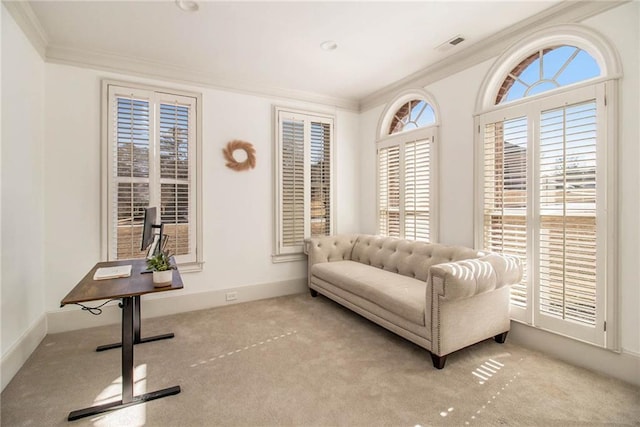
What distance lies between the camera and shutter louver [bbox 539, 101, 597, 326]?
91.2 inches

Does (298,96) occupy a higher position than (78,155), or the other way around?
(298,96)

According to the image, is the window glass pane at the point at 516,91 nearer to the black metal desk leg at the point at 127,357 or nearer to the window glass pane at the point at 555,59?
the window glass pane at the point at 555,59

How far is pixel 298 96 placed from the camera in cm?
422

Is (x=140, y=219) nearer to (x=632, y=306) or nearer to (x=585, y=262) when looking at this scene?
(x=585, y=262)

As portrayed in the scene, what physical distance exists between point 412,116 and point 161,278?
3.34 meters

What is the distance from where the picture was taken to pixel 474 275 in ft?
7.68

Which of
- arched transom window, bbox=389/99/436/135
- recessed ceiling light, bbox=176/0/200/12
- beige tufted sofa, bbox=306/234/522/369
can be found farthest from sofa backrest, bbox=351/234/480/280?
recessed ceiling light, bbox=176/0/200/12

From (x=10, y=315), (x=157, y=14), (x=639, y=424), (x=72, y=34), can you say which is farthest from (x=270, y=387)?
(x=72, y=34)

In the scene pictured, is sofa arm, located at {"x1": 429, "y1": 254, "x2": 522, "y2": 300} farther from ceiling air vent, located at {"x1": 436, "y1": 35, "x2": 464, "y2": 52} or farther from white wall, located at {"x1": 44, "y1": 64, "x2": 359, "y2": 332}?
white wall, located at {"x1": 44, "y1": 64, "x2": 359, "y2": 332}

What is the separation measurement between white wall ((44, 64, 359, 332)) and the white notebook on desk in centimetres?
88

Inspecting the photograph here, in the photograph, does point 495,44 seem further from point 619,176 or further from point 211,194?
point 211,194

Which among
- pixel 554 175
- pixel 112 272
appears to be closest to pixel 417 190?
pixel 554 175

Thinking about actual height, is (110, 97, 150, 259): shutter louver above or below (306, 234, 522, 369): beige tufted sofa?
above

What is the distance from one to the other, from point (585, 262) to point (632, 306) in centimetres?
37
